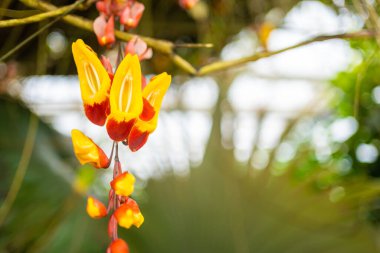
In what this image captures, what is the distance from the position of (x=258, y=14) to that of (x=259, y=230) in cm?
46

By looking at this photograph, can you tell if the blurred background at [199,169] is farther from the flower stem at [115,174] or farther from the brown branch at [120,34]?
the flower stem at [115,174]

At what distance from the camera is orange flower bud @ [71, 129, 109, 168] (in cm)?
27

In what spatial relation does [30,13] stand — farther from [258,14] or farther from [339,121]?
[339,121]

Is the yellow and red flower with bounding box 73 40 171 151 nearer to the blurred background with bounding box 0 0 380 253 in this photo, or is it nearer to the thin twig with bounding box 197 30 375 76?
the thin twig with bounding box 197 30 375 76

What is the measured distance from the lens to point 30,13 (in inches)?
14.6

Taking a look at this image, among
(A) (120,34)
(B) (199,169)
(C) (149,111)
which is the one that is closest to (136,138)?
(C) (149,111)

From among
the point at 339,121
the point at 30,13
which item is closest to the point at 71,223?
the point at 30,13

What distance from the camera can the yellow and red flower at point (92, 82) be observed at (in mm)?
270

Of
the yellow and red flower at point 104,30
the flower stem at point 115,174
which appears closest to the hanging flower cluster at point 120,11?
the yellow and red flower at point 104,30

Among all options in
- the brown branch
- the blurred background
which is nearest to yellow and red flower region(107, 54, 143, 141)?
the brown branch

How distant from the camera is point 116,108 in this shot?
0.27 m

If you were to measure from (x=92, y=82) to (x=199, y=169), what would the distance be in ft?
1.48

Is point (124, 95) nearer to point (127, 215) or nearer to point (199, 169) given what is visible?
point (127, 215)

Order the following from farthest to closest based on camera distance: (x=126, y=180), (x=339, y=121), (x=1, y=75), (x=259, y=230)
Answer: (x=339, y=121)
(x=1, y=75)
(x=259, y=230)
(x=126, y=180)
